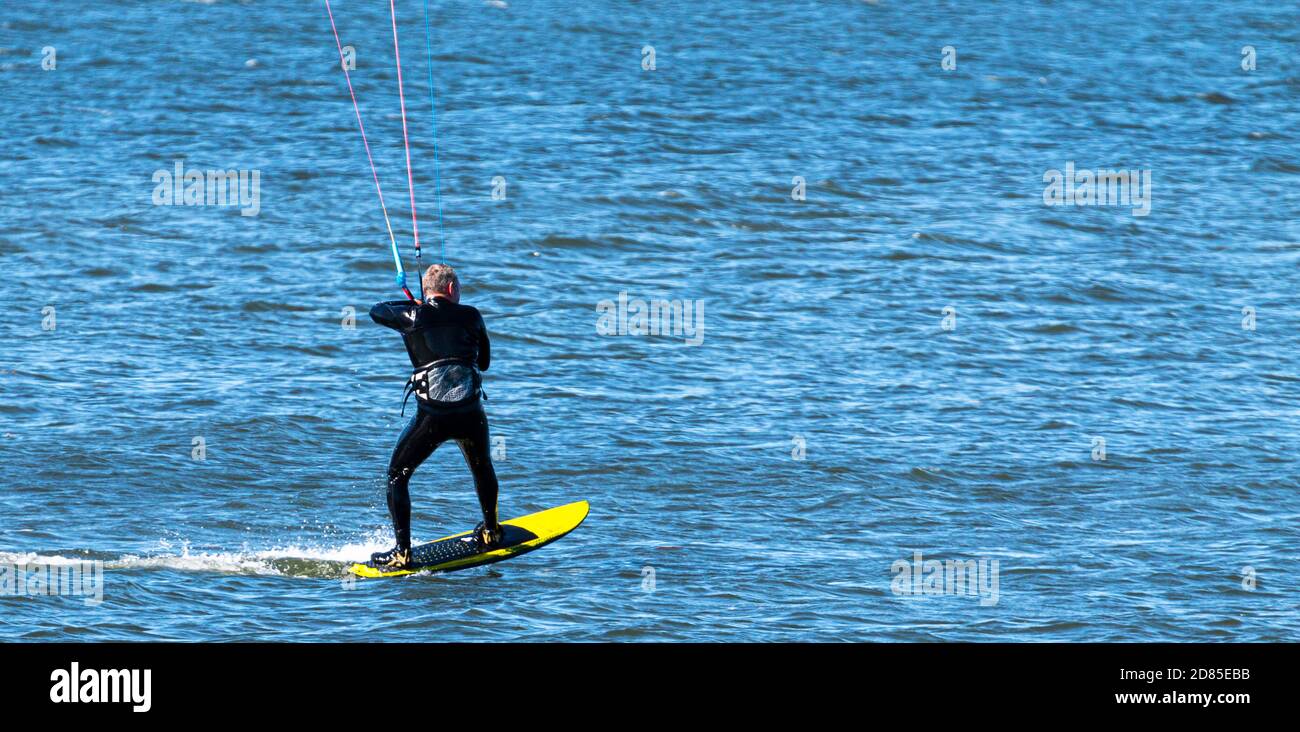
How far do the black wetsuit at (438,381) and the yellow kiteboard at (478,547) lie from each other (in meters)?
0.35

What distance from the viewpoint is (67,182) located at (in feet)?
93.7

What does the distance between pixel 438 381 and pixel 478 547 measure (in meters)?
1.55

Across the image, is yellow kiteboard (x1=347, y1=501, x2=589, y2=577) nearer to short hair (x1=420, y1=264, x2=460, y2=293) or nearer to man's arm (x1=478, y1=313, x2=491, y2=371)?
man's arm (x1=478, y1=313, x2=491, y2=371)

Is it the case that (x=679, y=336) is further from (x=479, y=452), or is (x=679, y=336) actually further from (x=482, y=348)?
(x=482, y=348)

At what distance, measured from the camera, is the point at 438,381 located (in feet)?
40.7

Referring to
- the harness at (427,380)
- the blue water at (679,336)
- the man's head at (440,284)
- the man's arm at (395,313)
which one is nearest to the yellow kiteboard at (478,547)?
the blue water at (679,336)

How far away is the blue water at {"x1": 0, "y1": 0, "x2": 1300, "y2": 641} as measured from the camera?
528 inches

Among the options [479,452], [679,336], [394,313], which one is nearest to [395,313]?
[394,313]

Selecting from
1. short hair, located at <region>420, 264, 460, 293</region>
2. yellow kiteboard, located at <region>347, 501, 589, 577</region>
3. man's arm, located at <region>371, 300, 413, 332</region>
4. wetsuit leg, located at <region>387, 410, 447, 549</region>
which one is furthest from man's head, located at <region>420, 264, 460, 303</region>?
yellow kiteboard, located at <region>347, 501, 589, 577</region>

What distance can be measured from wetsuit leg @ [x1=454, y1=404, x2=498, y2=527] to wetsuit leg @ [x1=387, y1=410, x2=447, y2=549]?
0.16 metres

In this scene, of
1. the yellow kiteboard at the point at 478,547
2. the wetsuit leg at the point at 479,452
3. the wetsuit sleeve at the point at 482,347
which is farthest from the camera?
the yellow kiteboard at the point at 478,547

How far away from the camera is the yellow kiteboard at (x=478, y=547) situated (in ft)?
42.9

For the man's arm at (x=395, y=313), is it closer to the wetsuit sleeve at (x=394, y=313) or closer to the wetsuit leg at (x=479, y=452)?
the wetsuit sleeve at (x=394, y=313)
